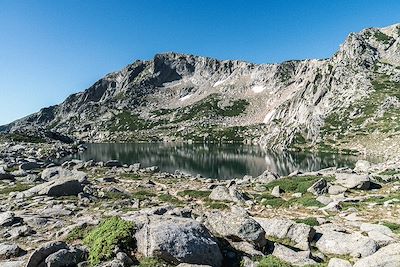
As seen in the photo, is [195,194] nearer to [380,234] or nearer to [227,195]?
[227,195]

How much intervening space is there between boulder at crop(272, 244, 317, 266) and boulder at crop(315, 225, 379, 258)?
235 centimetres

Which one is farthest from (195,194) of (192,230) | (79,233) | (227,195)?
(192,230)

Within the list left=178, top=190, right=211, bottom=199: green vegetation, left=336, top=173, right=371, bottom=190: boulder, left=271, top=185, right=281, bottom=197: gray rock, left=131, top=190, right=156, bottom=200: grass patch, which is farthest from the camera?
left=271, top=185, right=281, bottom=197: gray rock

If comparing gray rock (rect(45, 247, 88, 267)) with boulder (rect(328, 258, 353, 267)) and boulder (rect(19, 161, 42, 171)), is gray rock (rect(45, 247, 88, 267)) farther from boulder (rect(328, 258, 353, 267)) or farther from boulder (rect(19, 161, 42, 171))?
boulder (rect(19, 161, 42, 171))

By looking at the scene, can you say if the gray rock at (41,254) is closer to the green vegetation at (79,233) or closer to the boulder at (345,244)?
the green vegetation at (79,233)

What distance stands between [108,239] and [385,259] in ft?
35.9

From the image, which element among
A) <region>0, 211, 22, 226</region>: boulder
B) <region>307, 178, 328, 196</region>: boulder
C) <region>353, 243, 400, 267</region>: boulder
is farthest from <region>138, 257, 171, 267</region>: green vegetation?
<region>307, 178, 328, 196</region>: boulder

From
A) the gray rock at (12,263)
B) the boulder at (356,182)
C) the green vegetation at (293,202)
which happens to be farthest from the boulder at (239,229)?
the boulder at (356,182)

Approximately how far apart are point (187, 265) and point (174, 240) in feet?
4.90

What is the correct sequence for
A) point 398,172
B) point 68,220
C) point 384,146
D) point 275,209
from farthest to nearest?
point 384,146
point 398,172
point 275,209
point 68,220

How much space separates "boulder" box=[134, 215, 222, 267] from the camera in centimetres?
1385

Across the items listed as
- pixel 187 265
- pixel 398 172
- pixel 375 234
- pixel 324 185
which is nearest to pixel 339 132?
pixel 398 172

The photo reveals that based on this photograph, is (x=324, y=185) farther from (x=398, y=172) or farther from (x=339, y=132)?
(x=339, y=132)

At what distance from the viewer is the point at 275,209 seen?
33.3 meters
